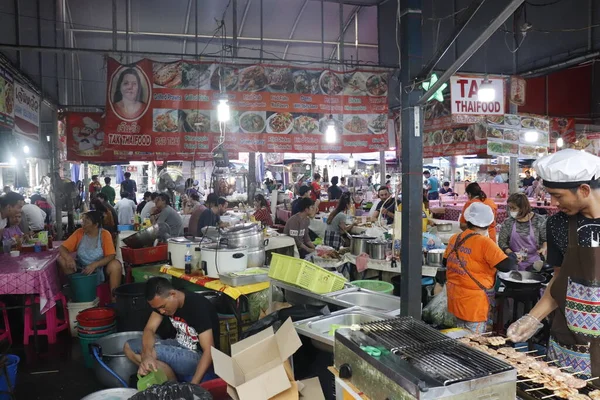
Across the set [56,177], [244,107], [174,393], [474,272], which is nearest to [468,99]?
[244,107]

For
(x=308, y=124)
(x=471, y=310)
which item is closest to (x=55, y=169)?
(x=308, y=124)

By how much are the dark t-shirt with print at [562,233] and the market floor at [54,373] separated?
408 cm

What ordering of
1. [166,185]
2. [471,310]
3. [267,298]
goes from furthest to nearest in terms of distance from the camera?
[166,185]
[267,298]
[471,310]

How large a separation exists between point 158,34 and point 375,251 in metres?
10.1

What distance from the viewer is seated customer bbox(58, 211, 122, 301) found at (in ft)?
20.9

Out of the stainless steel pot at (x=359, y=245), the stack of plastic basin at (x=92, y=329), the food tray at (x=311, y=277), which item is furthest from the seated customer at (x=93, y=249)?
the stainless steel pot at (x=359, y=245)

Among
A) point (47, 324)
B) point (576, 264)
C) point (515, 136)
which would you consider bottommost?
point (47, 324)

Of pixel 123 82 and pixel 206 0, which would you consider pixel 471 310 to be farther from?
pixel 206 0

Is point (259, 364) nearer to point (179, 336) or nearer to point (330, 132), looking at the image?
point (179, 336)

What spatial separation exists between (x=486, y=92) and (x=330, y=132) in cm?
288

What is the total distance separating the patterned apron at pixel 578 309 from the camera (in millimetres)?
2537

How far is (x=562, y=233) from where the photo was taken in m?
2.80

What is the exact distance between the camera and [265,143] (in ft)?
28.4

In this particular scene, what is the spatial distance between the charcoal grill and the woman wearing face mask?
13.1 ft
